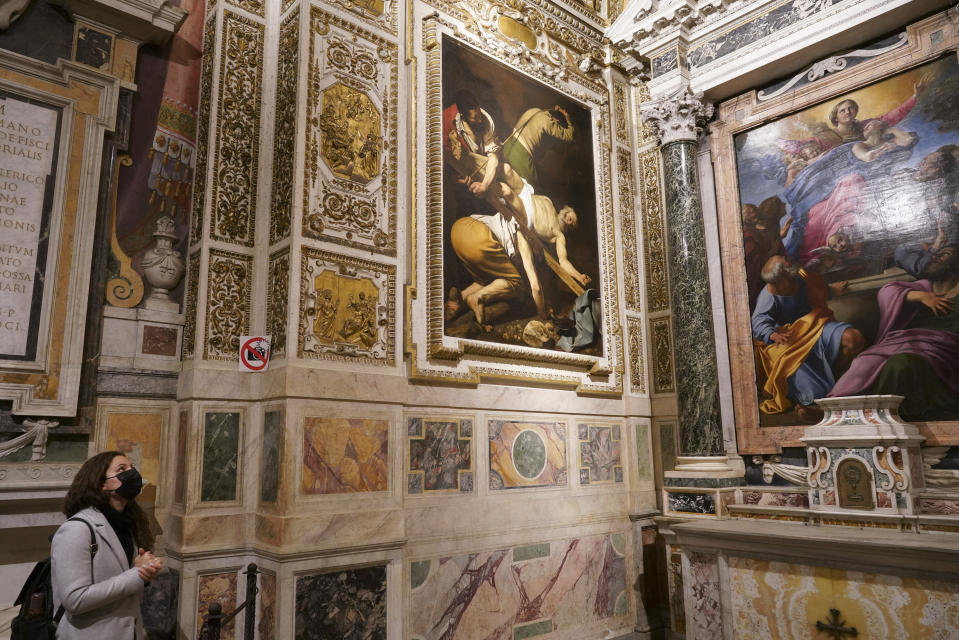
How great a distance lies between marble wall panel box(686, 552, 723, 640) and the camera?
6309mm

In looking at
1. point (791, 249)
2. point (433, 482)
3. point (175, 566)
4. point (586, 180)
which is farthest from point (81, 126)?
point (791, 249)

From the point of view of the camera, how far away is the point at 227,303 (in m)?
5.56

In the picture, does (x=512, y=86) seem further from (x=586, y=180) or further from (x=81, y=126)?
(x=81, y=126)

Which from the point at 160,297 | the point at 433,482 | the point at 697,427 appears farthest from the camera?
the point at 697,427

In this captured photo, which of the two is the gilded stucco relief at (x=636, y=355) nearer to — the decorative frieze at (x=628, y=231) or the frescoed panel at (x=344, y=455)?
the decorative frieze at (x=628, y=231)

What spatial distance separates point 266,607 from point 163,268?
283 centimetres

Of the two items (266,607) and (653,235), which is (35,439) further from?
(653,235)

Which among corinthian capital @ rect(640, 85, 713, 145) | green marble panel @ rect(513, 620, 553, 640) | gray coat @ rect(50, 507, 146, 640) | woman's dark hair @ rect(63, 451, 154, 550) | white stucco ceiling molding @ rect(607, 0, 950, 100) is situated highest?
white stucco ceiling molding @ rect(607, 0, 950, 100)

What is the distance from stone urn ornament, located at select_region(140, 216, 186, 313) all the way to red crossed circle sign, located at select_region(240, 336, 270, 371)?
74 centimetres

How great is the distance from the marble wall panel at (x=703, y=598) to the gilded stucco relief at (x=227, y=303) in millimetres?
4628

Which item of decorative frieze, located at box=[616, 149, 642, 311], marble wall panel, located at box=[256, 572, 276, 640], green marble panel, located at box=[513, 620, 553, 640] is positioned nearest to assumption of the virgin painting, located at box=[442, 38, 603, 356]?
decorative frieze, located at box=[616, 149, 642, 311]

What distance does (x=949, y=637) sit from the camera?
191 inches

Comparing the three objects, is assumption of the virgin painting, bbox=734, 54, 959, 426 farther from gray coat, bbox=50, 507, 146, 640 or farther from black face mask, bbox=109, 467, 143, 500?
gray coat, bbox=50, 507, 146, 640

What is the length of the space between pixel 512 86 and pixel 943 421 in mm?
5320
